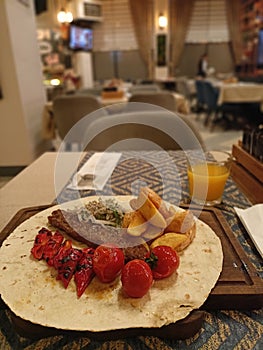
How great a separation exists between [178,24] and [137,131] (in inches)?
318

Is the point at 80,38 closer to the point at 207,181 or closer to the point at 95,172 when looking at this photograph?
the point at 95,172

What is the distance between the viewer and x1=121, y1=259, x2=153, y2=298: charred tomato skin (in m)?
0.44

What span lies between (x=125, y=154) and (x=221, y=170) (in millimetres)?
593

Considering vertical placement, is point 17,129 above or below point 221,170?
below

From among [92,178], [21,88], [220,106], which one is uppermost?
[21,88]

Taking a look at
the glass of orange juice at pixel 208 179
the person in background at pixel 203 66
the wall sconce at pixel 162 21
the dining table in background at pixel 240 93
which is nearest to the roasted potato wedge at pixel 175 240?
the glass of orange juice at pixel 208 179

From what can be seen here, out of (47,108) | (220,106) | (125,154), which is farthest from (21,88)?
(220,106)

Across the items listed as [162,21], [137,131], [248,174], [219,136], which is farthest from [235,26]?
[248,174]

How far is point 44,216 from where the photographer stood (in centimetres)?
72

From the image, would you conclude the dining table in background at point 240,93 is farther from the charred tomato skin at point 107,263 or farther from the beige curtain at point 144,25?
the beige curtain at point 144,25

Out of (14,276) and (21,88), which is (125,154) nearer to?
(14,276)

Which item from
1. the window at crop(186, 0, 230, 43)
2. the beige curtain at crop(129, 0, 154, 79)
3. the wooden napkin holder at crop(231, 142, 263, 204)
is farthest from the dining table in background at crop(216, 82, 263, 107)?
the window at crop(186, 0, 230, 43)

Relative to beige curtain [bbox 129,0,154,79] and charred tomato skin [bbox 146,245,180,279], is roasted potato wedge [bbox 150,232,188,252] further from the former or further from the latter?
beige curtain [bbox 129,0,154,79]

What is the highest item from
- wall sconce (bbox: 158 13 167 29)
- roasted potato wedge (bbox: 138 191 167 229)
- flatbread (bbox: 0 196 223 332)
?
wall sconce (bbox: 158 13 167 29)
